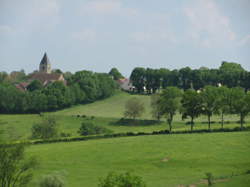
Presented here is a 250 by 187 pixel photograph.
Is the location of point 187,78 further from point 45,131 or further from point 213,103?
point 45,131

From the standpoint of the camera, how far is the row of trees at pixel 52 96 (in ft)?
465

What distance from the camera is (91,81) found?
161 m

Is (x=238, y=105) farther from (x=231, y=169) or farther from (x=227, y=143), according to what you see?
(x=231, y=169)

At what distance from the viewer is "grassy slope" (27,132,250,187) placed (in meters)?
56.8

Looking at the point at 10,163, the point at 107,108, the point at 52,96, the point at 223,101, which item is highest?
the point at 52,96

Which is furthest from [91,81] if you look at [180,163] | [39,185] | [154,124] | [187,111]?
[39,185]

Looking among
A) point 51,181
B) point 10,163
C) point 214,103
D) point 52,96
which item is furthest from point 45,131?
point 51,181

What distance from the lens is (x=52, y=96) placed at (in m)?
144

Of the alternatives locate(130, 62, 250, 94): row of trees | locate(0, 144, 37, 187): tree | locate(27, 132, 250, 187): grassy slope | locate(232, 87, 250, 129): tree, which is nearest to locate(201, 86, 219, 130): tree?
locate(232, 87, 250, 129): tree

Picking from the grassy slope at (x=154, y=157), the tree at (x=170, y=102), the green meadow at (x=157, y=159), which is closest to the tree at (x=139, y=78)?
the tree at (x=170, y=102)

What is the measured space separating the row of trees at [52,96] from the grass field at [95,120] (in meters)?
3.72

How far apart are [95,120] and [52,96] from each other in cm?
2871

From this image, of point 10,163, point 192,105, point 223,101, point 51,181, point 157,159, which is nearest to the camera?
point 51,181

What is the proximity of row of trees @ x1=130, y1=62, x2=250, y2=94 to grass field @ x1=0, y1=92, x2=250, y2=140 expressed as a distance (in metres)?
15.7
